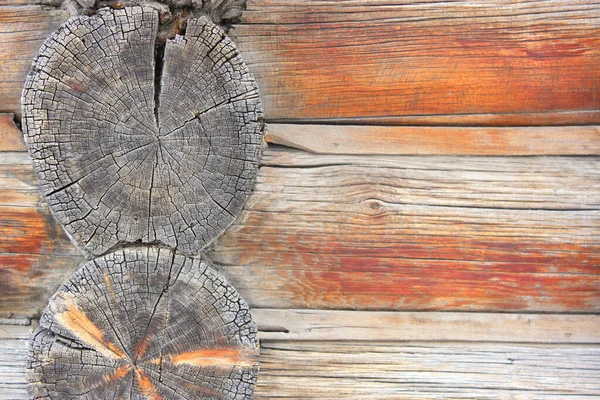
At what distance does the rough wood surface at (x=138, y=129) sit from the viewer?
1.33 metres

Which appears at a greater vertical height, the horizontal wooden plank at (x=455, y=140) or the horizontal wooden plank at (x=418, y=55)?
the horizontal wooden plank at (x=418, y=55)

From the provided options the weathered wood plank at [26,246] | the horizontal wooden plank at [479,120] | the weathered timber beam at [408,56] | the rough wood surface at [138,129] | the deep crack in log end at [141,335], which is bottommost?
the deep crack in log end at [141,335]

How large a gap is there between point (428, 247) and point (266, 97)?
65 cm

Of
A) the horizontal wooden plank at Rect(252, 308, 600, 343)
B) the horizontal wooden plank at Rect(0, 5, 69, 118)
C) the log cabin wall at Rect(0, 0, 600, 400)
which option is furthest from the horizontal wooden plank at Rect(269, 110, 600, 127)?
the horizontal wooden plank at Rect(0, 5, 69, 118)

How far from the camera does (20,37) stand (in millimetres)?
1466

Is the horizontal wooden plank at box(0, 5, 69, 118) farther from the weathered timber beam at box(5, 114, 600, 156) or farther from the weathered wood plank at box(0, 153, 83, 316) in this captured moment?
the weathered timber beam at box(5, 114, 600, 156)

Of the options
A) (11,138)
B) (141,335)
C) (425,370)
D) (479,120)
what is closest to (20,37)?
(11,138)

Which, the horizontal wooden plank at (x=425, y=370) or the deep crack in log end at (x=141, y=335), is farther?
the horizontal wooden plank at (x=425, y=370)

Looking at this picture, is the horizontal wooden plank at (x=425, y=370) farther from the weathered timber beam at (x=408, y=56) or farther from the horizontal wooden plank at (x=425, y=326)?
the weathered timber beam at (x=408, y=56)

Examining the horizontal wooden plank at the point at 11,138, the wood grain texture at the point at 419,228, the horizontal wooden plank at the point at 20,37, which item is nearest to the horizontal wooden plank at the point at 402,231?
the wood grain texture at the point at 419,228

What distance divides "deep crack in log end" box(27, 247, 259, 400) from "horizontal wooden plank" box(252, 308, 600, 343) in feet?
0.57

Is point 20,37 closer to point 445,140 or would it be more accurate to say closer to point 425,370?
point 445,140

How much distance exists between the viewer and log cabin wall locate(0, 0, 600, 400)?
4.87ft

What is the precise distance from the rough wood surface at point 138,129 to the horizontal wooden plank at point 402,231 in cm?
16
